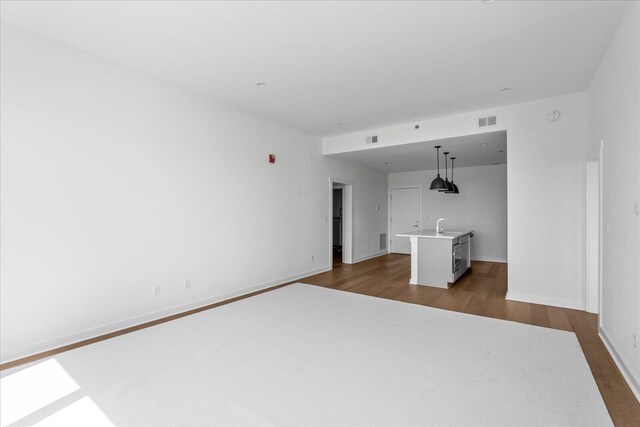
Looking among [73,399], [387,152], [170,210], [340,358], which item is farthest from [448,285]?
[73,399]

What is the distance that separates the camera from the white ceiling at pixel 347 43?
243 cm

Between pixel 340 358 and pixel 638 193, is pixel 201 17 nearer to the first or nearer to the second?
pixel 340 358

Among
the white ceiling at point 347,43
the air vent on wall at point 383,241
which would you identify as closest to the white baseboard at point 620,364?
the white ceiling at point 347,43

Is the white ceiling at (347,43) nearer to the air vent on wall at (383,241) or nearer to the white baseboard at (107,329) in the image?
the white baseboard at (107,329)

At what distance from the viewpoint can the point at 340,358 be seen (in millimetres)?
2643

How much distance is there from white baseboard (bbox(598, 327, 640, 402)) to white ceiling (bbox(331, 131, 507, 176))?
3.00 m

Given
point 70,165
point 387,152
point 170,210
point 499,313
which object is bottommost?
point 499,313

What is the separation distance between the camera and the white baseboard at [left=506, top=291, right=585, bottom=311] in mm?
4047

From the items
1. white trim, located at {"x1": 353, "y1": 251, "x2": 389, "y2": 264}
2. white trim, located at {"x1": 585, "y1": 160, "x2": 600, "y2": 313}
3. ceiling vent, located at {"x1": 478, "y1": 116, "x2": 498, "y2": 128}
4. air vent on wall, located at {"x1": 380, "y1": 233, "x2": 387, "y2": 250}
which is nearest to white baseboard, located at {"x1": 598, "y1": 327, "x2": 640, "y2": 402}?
white trim, located at {"x1": 585, "y1": 160, "x2": 600, "y2": 313}

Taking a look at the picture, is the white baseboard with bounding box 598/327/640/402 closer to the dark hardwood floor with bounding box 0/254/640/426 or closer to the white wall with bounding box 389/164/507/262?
the dark hardwood floor with bounding box 0/254/640/426

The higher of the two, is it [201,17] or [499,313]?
[201,17]

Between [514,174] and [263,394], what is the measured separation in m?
4.40

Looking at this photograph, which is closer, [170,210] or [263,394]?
[263,394]

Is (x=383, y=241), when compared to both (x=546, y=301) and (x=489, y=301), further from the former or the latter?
(x=546, y=301)
